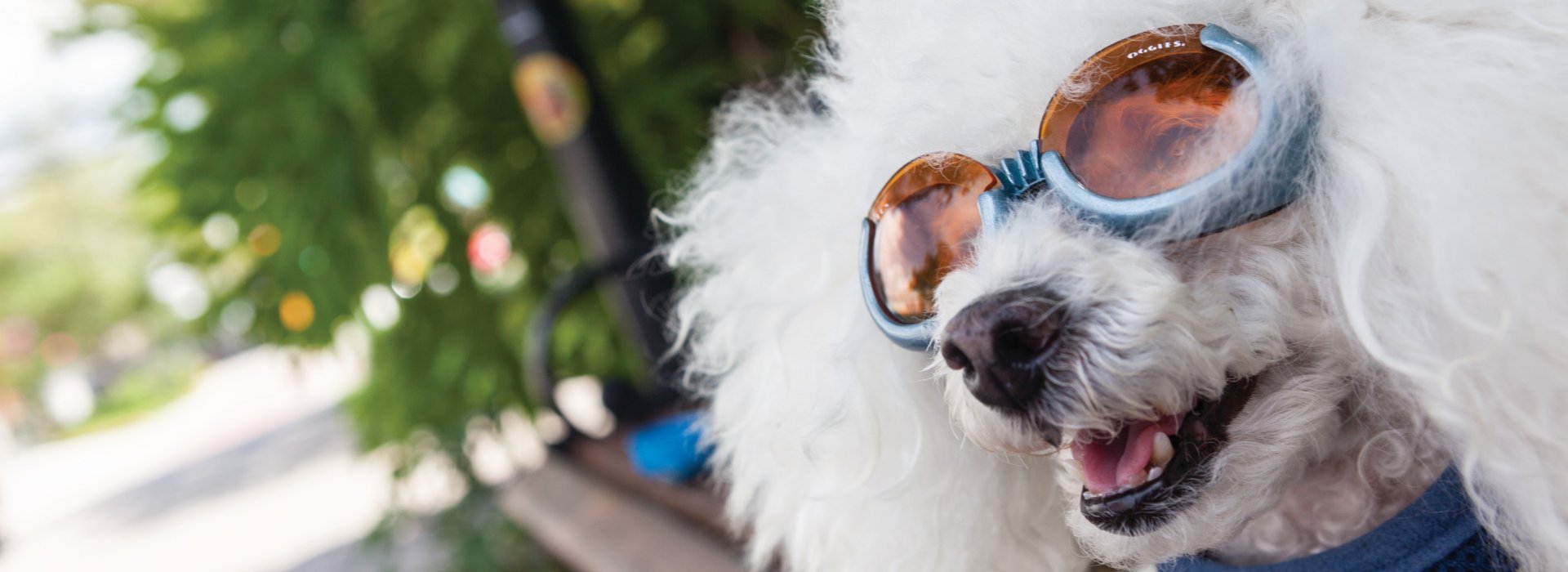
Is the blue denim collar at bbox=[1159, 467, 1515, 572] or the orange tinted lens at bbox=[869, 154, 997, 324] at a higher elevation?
the orange tinted lens at bbox=[869, 154, 997, 324]

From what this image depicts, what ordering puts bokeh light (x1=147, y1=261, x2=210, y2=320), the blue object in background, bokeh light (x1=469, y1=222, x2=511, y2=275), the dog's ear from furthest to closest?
bokeh light (x1=469, y1=222, x2=511, y2=275), bokeh light (x1=147, y1=261, x2=210, y2=320), the blue object in background, the dog's ear

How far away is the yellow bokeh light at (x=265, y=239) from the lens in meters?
2.51

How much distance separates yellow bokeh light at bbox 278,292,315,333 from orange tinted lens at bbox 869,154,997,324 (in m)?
2.03

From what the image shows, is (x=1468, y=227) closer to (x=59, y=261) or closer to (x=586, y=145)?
(x=586, y=145)

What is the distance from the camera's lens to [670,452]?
2.00 meters

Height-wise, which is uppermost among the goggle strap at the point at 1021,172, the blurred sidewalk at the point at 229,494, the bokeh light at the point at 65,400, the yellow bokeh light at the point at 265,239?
the goggle strap at the point at 1021,172

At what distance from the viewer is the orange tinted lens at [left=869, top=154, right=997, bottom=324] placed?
866 mm

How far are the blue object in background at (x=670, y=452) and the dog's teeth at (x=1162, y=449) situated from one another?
113 cm

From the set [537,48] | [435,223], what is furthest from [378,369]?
[537,48]

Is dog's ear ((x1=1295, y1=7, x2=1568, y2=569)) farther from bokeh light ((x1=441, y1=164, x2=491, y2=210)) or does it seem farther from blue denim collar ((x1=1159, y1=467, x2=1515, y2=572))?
bokeh light ((x1=441, y1=164, x2=491, y2=210))

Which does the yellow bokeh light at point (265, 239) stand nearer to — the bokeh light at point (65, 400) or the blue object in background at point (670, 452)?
the blue object in background at point (670, 452)

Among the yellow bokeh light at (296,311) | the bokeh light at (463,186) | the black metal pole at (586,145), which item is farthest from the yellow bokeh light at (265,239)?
the black metal pole at (586,145)

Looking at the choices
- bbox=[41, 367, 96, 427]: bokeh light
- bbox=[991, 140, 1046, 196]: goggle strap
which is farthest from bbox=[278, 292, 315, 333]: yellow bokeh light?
bbox=[41, 367, 96, 427]: bokeh light

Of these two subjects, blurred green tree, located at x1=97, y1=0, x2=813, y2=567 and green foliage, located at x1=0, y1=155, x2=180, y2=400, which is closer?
blurred green tree, located at x1=97, y1=0, x2=813, y2=567
